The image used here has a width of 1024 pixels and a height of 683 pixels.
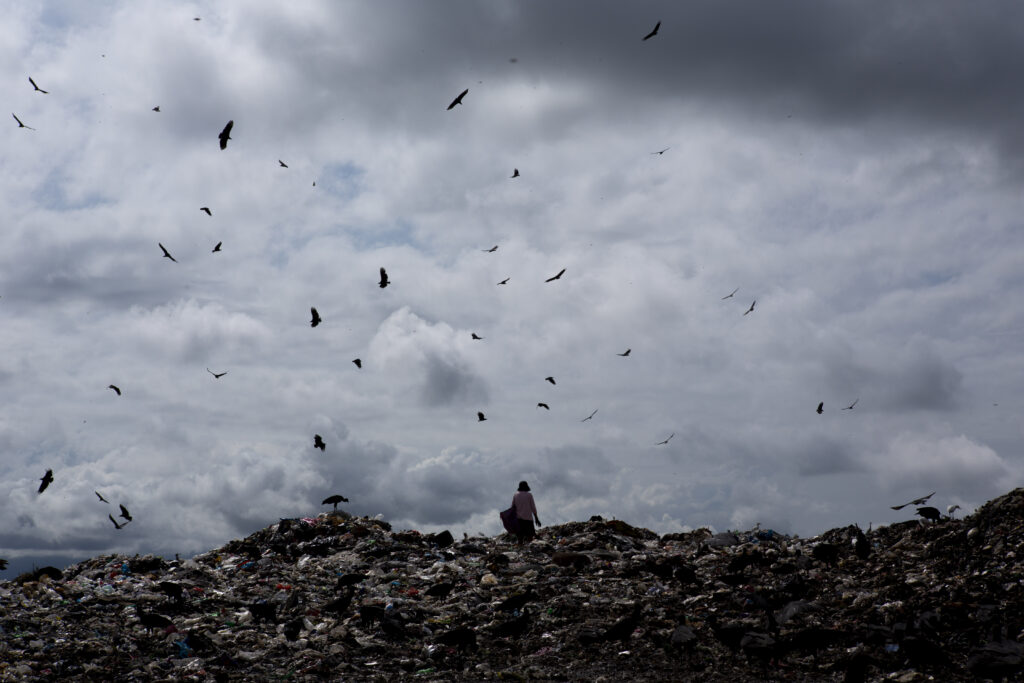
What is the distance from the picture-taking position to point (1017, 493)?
381 inches

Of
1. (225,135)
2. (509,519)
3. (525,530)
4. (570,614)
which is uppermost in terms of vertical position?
(225,135)

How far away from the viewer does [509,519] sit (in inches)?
552

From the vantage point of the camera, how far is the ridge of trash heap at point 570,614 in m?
8.23

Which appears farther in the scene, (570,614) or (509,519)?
(509,519)

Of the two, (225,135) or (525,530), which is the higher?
(225,135)

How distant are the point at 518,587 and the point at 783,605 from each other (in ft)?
11.3

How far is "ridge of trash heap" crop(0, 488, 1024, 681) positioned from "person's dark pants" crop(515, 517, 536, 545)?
3.61 ft

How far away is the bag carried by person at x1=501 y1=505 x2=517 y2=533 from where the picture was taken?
14.0 meters

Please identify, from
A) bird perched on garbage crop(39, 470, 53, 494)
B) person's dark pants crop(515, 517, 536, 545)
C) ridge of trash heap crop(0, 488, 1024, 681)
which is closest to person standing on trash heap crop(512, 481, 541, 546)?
person's dark pants crop(515, 517, 536, 545)

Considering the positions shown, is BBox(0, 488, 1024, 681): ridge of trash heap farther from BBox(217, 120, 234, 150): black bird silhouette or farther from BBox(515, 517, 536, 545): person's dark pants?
BBox(217, 120, 234, 150): black bird silhouette

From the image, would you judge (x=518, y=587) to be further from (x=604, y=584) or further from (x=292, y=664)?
(x=292, y=664)

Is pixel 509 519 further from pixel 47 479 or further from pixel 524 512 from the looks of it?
pixel 47 479

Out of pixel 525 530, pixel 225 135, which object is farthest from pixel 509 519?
pixel 225 135

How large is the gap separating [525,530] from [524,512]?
331mm
